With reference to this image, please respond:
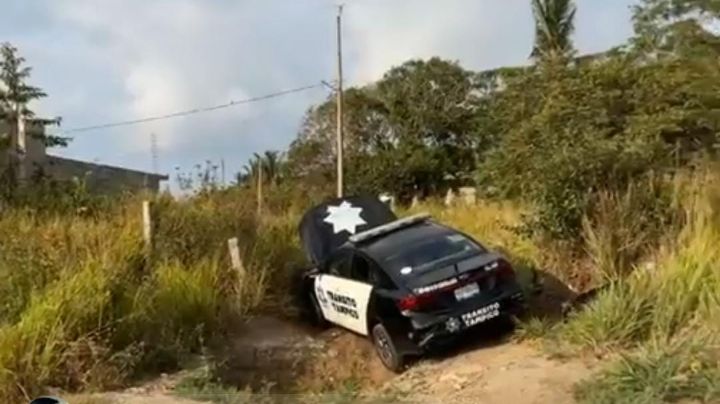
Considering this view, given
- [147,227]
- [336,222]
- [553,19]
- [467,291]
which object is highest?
[553,19]

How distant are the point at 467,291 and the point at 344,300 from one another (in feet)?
6.75

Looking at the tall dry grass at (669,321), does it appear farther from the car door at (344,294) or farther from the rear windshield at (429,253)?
the car door at (344,294)

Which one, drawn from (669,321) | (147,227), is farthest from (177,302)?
(669,321)

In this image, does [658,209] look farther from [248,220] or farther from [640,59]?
[640,59]

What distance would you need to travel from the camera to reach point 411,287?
1268 centimetres

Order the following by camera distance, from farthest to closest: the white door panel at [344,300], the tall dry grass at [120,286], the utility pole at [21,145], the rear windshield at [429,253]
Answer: the utility pole at [21,145] → the white door panel at [344,300] → the rear windshield at [429,253] → the tall dry grass at [120,286]

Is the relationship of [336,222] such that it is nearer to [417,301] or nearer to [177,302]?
[177,302]

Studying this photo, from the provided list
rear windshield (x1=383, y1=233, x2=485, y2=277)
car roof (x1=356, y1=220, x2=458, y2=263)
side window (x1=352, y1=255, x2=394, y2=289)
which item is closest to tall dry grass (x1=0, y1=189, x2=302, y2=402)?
side window (x1=352, y1=255, x2=394, y2=289)

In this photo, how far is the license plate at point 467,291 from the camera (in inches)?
496

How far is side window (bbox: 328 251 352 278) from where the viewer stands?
1427 cm

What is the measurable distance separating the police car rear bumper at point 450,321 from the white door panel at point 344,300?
1.06 meters

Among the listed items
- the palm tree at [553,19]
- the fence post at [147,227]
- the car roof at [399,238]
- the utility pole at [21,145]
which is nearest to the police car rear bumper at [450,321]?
the car roof at [399,238]

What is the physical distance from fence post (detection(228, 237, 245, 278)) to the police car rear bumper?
361cm

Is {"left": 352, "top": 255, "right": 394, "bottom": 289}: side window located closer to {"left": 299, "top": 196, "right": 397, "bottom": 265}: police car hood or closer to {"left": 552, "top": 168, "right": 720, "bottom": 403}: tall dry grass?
{"left": 299, "top": 196, "right": 397, "bottom": 265}: police car hood
